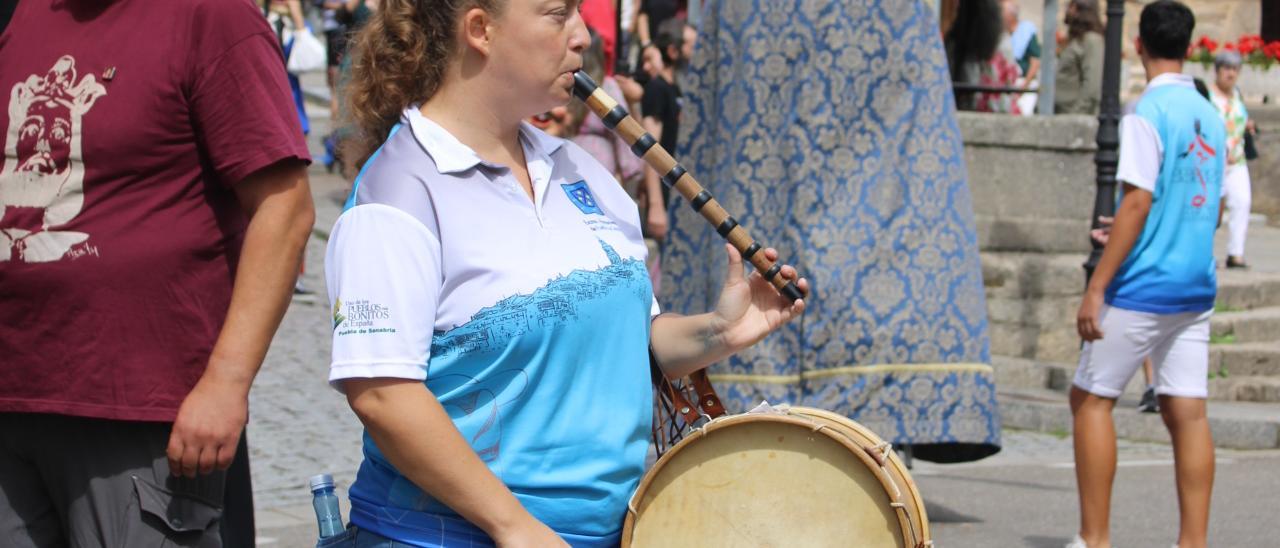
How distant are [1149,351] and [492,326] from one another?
3801 mm

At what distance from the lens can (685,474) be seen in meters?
2.82

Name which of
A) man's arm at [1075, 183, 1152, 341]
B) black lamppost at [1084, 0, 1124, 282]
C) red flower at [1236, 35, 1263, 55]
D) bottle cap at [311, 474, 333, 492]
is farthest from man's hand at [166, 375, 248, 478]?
red flower at [1236, 35, 1263, 55]

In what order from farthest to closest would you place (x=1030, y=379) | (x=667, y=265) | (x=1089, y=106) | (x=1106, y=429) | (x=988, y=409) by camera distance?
(x=1089, y=106)
(x=1030, y=379)
(x=667, y=265)
(x=988, y=409)
(x=1106, y=429)

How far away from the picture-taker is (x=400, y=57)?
2.73m

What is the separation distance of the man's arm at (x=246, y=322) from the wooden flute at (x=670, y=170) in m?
0.52

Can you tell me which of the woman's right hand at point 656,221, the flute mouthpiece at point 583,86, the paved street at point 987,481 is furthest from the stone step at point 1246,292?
the flute mouthpiece at point 583,86

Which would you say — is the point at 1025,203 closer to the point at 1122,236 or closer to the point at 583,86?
the point at 1122,236

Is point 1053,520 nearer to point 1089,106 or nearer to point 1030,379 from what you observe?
point 1030,379

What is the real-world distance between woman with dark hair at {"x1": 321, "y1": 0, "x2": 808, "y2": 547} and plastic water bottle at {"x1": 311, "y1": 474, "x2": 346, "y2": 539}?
0.04 metres

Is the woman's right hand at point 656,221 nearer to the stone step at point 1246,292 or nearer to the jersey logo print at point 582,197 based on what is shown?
the stone step at point 1246,292

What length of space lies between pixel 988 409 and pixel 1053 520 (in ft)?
2.20

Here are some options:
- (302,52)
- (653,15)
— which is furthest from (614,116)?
(653,15)

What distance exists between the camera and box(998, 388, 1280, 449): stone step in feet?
28.9

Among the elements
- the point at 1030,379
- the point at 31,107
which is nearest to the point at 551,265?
the point at 31,107
